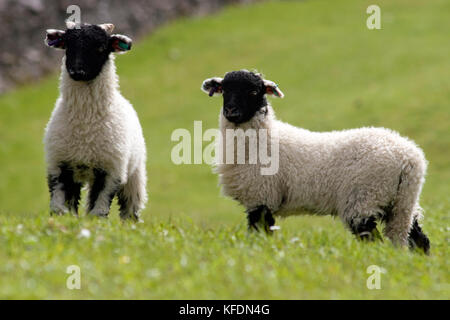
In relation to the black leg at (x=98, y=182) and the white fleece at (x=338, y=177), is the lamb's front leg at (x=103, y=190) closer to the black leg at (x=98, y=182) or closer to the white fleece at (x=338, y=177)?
the black leg at (x=98, y=182)

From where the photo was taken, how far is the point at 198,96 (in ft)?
117

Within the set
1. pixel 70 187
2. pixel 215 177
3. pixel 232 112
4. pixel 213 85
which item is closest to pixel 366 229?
pixel 232 112

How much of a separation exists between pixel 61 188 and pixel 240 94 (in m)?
2.72

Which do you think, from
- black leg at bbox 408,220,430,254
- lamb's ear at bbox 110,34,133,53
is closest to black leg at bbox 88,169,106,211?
lamb's ear at bbox 110,34,133,53

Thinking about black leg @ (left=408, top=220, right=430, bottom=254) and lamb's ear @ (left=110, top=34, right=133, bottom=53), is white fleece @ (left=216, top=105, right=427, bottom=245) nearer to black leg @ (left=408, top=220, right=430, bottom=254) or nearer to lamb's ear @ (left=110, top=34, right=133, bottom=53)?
black leg @ (left=408, top=220, right=430, bottom=254)

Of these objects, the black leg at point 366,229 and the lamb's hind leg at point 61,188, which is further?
the lamb's hind leg at point 61,188

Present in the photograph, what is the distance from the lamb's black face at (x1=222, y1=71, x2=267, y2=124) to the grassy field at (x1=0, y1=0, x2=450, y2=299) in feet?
4.97

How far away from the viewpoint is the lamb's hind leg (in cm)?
967

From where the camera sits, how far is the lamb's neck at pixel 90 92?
397 inches

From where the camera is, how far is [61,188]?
974 cm

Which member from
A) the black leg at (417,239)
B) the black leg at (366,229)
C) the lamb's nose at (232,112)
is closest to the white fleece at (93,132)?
the lamb's nose at (232,112)

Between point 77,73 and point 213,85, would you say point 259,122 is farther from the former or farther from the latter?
point 77,73

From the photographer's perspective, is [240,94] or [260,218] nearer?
[260,218]
